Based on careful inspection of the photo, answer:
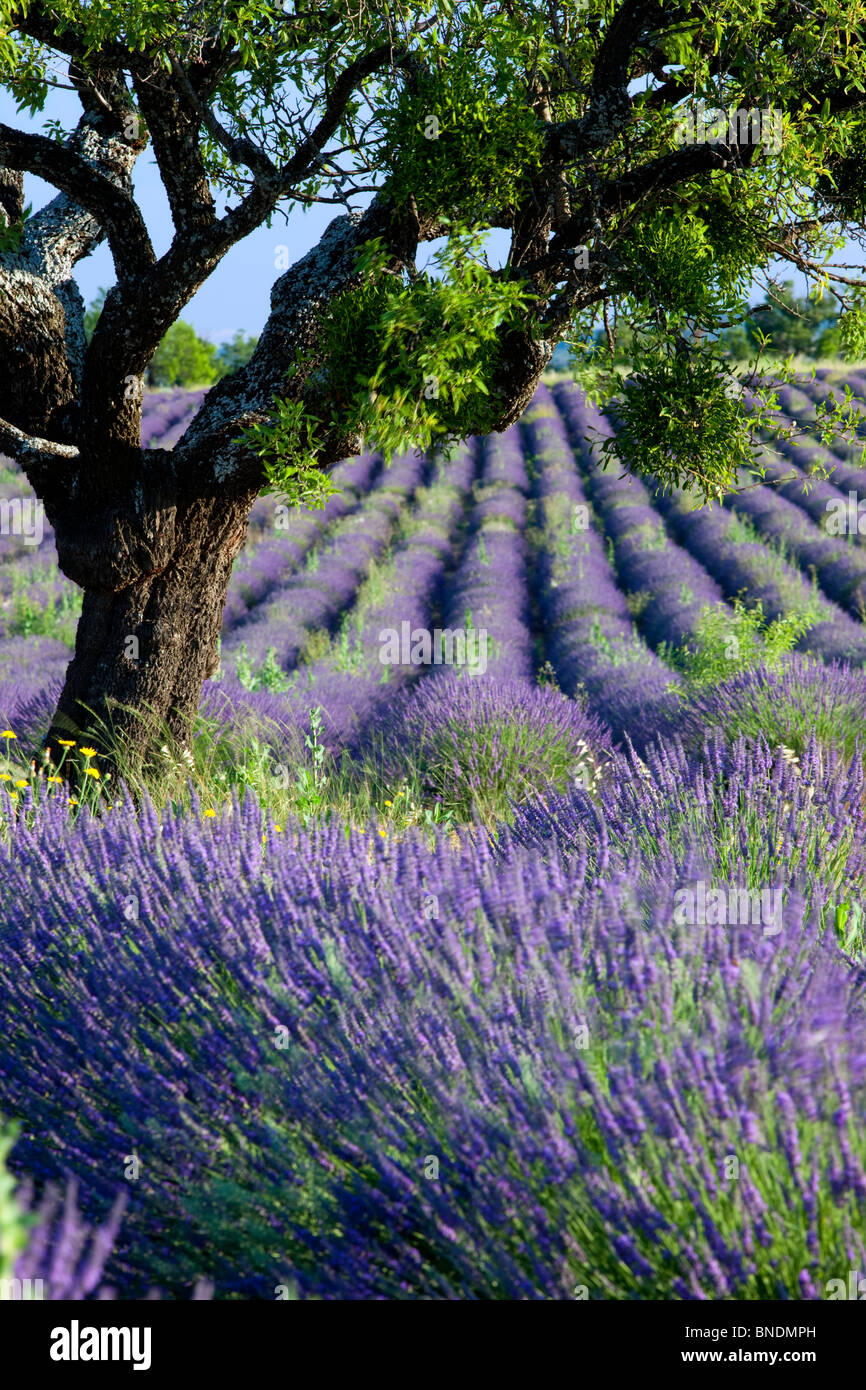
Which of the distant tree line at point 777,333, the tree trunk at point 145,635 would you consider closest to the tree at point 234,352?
the distant tree line at point 777,333

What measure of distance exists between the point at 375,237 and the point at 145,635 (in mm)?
2067

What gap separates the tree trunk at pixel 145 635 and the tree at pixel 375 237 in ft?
0.05

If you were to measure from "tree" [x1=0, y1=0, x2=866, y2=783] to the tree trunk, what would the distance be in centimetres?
2

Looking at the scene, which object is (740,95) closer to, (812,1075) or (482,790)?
(482,790)

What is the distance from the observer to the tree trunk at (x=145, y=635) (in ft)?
15.6

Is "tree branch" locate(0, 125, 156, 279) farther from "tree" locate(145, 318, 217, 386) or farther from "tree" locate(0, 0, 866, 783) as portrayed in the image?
"tree" locate(145, 318, 217, 386)

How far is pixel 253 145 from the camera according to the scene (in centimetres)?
407

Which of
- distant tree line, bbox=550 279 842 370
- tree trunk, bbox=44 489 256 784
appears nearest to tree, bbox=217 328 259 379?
distant tree line, bbox=550 279 842 370

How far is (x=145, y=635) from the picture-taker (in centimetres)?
490

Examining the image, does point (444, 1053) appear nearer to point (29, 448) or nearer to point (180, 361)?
point (29, 448)

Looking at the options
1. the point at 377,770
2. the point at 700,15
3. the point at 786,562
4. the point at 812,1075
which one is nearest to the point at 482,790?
the point at 377,770

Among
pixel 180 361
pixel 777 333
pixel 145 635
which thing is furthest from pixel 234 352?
pixel 145 635

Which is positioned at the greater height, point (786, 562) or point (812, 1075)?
point (786, 562)
